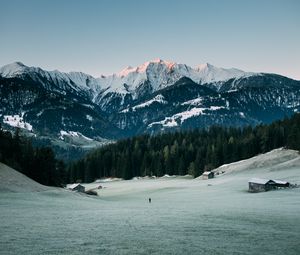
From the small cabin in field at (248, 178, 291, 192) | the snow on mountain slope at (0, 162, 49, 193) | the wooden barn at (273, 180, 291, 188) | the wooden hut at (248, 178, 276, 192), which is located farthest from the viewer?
the wooden hut at (248, 178, 276, 192)

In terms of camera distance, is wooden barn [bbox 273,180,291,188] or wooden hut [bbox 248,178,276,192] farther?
wooden hut [bbox 248,178,276,192]

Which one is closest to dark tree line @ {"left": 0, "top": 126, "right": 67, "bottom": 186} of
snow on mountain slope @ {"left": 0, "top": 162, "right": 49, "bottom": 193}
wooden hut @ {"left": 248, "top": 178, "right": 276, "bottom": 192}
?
snow on mountain slope @ {"left": 0, "top": 162, "right": 49, "bottom": 193}

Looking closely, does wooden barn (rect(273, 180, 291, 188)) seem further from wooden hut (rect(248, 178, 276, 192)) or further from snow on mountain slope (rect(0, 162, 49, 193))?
snow on mountain slope (rect(0, 162, 49, 193))

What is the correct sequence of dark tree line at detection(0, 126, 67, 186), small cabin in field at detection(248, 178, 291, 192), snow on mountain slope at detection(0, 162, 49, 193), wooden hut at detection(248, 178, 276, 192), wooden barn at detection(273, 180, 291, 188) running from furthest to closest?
dark tree line at detection(0, 126, 67, 186) < wooden hut at detection(248, 178, 276, 192) < small cabin in field at detection(248, 178, 291, 192) < wooden barn at detection(273, 180, 291, 188) < snow on mountain slope at detection(0, 162, 49, 193)

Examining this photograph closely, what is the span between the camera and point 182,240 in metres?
32.5

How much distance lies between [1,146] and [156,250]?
10574 cm

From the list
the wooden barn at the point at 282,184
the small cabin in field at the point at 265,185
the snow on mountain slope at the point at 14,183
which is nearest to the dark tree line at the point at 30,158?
the snow on mountain slope at the point at 14,183

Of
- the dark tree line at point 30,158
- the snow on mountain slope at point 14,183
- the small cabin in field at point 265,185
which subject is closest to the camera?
the snow on mountain slope at point 14,183

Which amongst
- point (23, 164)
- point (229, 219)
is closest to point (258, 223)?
point (229, 219)

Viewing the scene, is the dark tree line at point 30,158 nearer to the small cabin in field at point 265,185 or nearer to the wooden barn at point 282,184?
the small cabin in field at point 265,185

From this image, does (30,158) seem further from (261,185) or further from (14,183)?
(261,185)

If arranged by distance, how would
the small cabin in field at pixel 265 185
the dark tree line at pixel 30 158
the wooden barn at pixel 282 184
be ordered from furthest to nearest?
1. the dark tree line at pixel 30 158
2. the small cabin in field at pixel 265 185
3. the wooden barn at pixel 282 184

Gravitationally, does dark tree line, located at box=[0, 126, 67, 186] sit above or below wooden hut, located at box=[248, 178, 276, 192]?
above

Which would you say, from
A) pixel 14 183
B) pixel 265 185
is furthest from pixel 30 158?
pixel 265 185
